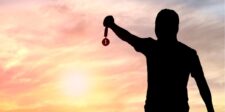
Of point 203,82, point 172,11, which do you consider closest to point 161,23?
point 172,11

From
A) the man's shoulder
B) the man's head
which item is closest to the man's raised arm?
the man's head

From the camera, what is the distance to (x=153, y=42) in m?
16.1

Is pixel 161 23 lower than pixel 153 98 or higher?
higher

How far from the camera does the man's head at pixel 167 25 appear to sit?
52.7ft

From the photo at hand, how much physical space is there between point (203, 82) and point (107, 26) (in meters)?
2.02

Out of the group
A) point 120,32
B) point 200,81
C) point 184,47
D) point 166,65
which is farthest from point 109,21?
point 200,81

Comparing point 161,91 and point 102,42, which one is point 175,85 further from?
point 102,42

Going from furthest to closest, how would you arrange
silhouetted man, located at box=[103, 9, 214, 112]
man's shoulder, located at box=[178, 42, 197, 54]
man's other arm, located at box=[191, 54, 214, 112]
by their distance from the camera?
1. man's other arm, located at box=[191, 54, 214, 112]
2. man's shoulder, located at box=[178, 42, 197, 54]
3. silhouetted man, located at box=[103, 9, 214, 112]

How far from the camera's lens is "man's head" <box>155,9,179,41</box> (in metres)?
16.1

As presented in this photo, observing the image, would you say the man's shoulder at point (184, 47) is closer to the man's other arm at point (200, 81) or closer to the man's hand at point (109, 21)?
the man's other arm at point (200, 81)

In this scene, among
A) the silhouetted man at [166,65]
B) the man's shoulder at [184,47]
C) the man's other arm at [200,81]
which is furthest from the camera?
the man's other arm at [200,81]

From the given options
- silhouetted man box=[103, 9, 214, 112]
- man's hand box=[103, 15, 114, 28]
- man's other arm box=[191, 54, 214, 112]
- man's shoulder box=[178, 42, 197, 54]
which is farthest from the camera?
man's hand box=[103, 15, 114, 28]

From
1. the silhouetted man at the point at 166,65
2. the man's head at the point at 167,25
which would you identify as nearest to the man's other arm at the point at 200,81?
the silhouetted man at the point at 166,65

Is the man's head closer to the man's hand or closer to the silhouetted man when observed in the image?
the silhouetted man
